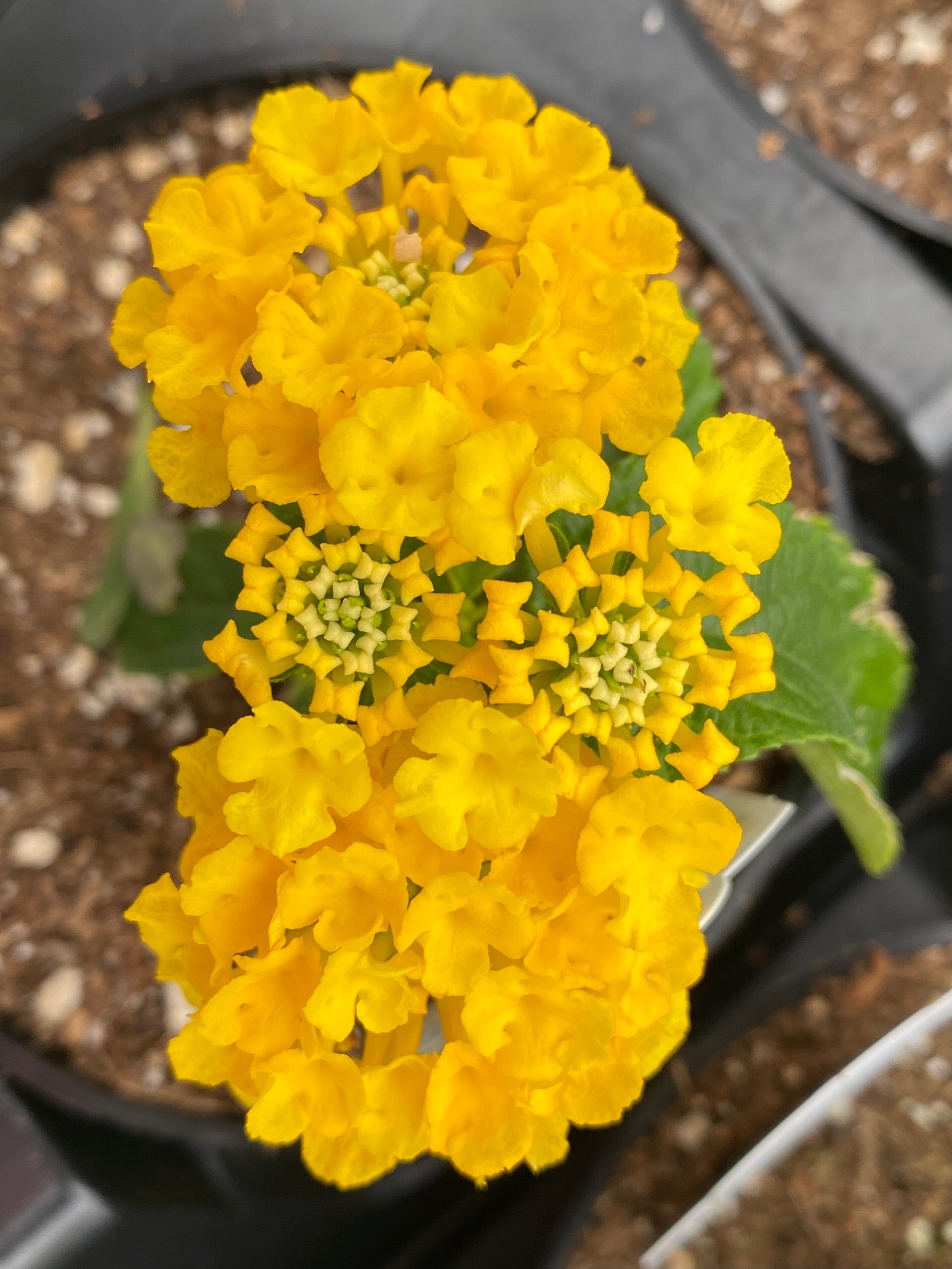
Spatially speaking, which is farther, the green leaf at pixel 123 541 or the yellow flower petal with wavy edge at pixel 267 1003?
the green leaf at pixel 123 541

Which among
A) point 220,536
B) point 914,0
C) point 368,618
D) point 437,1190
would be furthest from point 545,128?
point 437,1190

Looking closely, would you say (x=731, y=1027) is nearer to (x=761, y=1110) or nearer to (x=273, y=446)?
(x=761, y=1110)

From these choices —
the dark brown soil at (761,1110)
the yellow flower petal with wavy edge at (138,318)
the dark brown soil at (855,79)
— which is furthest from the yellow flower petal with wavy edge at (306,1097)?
the dark brown soil at (855,79)

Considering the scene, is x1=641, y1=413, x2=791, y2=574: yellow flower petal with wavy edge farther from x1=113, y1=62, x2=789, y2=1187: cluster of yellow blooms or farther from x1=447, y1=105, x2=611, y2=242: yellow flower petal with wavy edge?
x1=447, y1=105, x2=611, y2=242: yellow flower petal with wavy edge

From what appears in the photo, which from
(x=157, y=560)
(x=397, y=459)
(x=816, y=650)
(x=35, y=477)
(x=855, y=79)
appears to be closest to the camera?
(x=397, y=459)

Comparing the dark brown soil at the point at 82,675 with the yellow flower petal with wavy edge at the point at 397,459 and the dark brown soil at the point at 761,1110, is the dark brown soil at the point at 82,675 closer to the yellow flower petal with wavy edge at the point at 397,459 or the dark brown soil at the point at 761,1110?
the dark brown soil at the point at 761,1110

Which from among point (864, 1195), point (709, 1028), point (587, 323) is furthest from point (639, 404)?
point (864, 1195)
